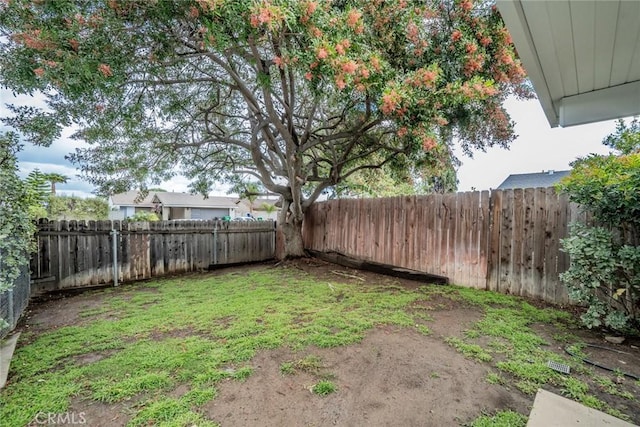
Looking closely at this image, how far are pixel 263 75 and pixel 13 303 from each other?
4352mm

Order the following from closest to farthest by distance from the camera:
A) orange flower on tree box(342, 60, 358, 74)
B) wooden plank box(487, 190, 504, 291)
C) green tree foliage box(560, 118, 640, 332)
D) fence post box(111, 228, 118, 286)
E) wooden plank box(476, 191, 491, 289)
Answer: green tree foliage box(560, 118, 640, 332)
orange flower on tree box(342, 60, 358, 74)
wooden plank box(487, 190, 504, 291)
wooden plank box(476, 191, 491, 289)
fence post box(111, 228, 118, 286)

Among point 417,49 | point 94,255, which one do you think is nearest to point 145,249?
point 94,255

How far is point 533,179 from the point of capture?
14.1 meters

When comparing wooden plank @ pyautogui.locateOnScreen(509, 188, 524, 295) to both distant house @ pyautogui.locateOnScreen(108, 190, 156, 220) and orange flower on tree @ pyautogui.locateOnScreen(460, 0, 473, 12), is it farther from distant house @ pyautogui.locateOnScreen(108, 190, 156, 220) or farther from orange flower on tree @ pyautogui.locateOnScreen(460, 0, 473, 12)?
distant house @ pyautogui.locateOnScreen(108, 190, 156, 220)

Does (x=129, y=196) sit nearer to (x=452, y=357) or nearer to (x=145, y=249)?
(x=145, y=249)

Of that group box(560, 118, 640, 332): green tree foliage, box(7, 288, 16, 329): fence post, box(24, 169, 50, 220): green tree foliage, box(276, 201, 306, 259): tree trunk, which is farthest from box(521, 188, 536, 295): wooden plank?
box(7, 288, 16, 329): fence post

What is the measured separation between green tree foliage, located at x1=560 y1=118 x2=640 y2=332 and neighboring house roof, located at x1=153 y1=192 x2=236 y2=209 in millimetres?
21718

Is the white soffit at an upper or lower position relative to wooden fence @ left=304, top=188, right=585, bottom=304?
upper

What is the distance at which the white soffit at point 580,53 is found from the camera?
1952 millimetres

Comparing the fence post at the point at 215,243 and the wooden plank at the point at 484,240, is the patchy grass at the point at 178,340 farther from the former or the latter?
the fence post at the point at 215,243

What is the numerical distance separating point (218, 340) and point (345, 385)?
4.72 feet

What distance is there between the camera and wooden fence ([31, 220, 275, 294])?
5.02m

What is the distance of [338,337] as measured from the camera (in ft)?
9.35

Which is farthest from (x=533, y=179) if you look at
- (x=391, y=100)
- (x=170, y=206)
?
(x=170, y=206)
